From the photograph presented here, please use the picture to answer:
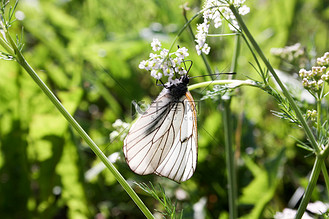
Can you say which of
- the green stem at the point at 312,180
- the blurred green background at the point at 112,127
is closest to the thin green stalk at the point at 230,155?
the blurred green background at the point at 112,127

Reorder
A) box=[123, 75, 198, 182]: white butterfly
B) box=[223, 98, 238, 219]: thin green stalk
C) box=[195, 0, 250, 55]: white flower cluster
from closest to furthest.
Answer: box=[195, 0, 250, 55]: white flower cluster, box=[123, 75, 198, 182]: white butterfly, box=[223, 98, 238, 219]: thin green stalk

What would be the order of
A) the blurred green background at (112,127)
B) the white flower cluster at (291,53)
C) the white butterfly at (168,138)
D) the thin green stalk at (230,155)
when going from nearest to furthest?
the white butterfly at (168,138) < the thin green stalk at (230,155) < the white flower cluster at (291,53) < the blurred green background at (112,127)

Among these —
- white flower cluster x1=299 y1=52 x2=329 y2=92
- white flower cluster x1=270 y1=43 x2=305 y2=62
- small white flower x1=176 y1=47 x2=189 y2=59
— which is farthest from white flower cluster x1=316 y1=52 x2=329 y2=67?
white flower cluster x1=270 y1=43 x2=305 y2=62

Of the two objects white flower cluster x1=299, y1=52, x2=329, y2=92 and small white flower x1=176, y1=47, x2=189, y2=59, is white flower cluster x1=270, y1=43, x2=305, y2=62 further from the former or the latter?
small white flower x1=176, y1=47, x2=189, y2=59

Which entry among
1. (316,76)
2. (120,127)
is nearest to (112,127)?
(120,127)

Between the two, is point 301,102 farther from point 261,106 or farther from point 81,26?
point 81,26

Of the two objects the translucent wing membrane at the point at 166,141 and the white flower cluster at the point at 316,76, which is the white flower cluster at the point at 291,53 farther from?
the translucent wing membrane at the point at 166,141

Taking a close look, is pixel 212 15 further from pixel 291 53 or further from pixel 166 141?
pixel 291 53

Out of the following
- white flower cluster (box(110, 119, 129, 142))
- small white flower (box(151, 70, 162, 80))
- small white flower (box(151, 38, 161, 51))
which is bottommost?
white flower cluster (box(110, 119, 129, 142))
